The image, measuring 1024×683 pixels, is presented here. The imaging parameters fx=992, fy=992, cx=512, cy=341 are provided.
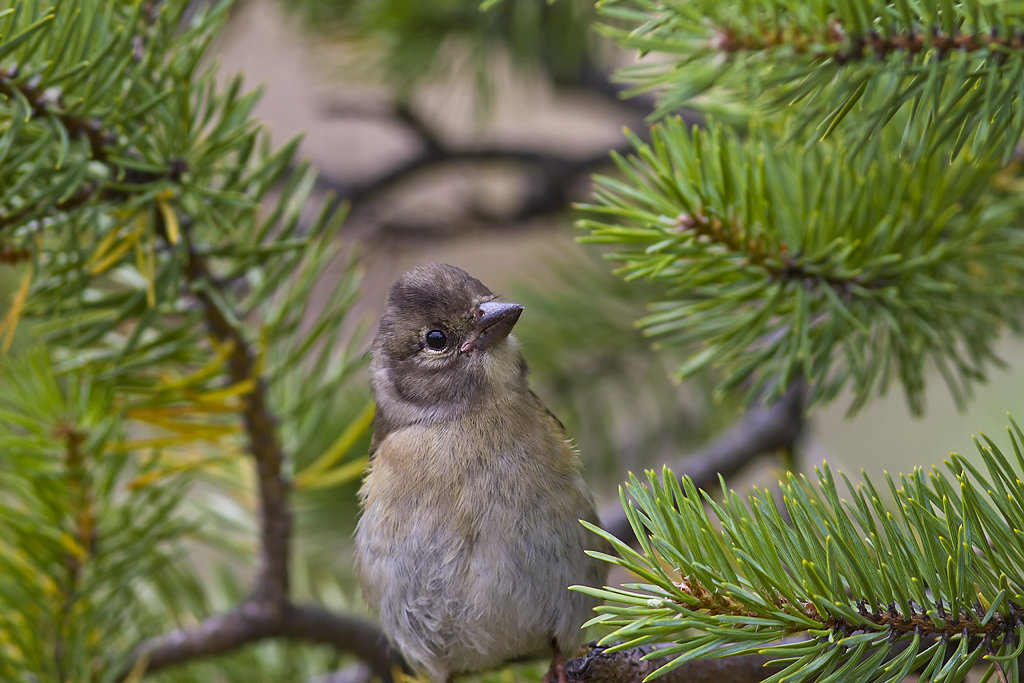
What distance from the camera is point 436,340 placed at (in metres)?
1.83

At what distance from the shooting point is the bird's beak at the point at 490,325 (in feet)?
5.73

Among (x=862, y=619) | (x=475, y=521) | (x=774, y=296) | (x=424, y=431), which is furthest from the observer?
(x=424, y=431)

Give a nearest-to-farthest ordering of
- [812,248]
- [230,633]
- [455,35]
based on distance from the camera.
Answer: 1. [812,248]
2. [230,633]
3. [455,35]

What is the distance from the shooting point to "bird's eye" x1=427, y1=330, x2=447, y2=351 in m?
1.83

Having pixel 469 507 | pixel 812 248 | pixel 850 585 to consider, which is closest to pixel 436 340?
pixel 469 507

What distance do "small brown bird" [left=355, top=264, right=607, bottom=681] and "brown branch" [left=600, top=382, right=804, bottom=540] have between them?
0.68ft

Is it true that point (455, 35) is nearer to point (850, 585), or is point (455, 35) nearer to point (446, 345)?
A: point (446, 345)

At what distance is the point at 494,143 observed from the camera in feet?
8.21

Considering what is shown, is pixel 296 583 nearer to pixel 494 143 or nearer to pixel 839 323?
pixel 494 143

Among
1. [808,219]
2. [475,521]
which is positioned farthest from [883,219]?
[475,521]

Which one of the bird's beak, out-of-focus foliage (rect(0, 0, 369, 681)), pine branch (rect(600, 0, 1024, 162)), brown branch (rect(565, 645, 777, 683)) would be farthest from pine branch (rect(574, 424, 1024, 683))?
the bird's beak

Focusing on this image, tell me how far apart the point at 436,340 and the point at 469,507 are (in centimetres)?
37

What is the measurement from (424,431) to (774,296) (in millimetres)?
764

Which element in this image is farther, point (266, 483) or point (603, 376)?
point (603, 376)
